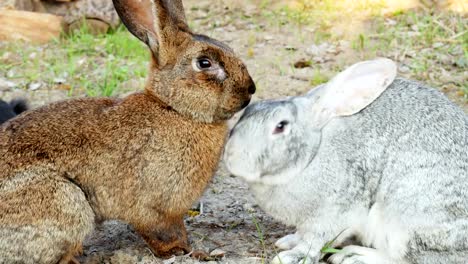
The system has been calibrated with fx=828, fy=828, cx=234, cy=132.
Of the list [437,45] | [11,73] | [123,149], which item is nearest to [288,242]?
[123,149]

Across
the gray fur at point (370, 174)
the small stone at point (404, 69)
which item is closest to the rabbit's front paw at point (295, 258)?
the gray fur at point (370, 174)

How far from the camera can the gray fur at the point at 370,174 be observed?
3.94 metres

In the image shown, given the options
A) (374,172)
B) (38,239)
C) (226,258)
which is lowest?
(226,258)

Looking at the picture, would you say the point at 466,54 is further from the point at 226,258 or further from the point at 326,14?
the point at 226,258

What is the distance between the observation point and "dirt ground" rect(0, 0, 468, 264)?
4.61 metres

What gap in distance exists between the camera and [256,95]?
652 cm

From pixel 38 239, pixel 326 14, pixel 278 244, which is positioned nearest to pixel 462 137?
pixel 278 244

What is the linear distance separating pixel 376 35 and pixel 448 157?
3488 millimetres

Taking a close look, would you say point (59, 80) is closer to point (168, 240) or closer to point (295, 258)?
point (168, 240)

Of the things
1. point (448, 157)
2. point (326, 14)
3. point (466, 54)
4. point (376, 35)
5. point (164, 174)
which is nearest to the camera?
point (448, 157)

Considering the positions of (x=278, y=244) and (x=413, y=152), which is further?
(x=278, y=244)

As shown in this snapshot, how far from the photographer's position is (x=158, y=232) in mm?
4391

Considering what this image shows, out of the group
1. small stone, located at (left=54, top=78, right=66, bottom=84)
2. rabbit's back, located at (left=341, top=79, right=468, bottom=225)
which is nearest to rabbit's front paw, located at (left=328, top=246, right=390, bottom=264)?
rabbit's back, located at (left=341, top=79, right=468, bottom=225)

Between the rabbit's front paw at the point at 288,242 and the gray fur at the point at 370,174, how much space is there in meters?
0.23
